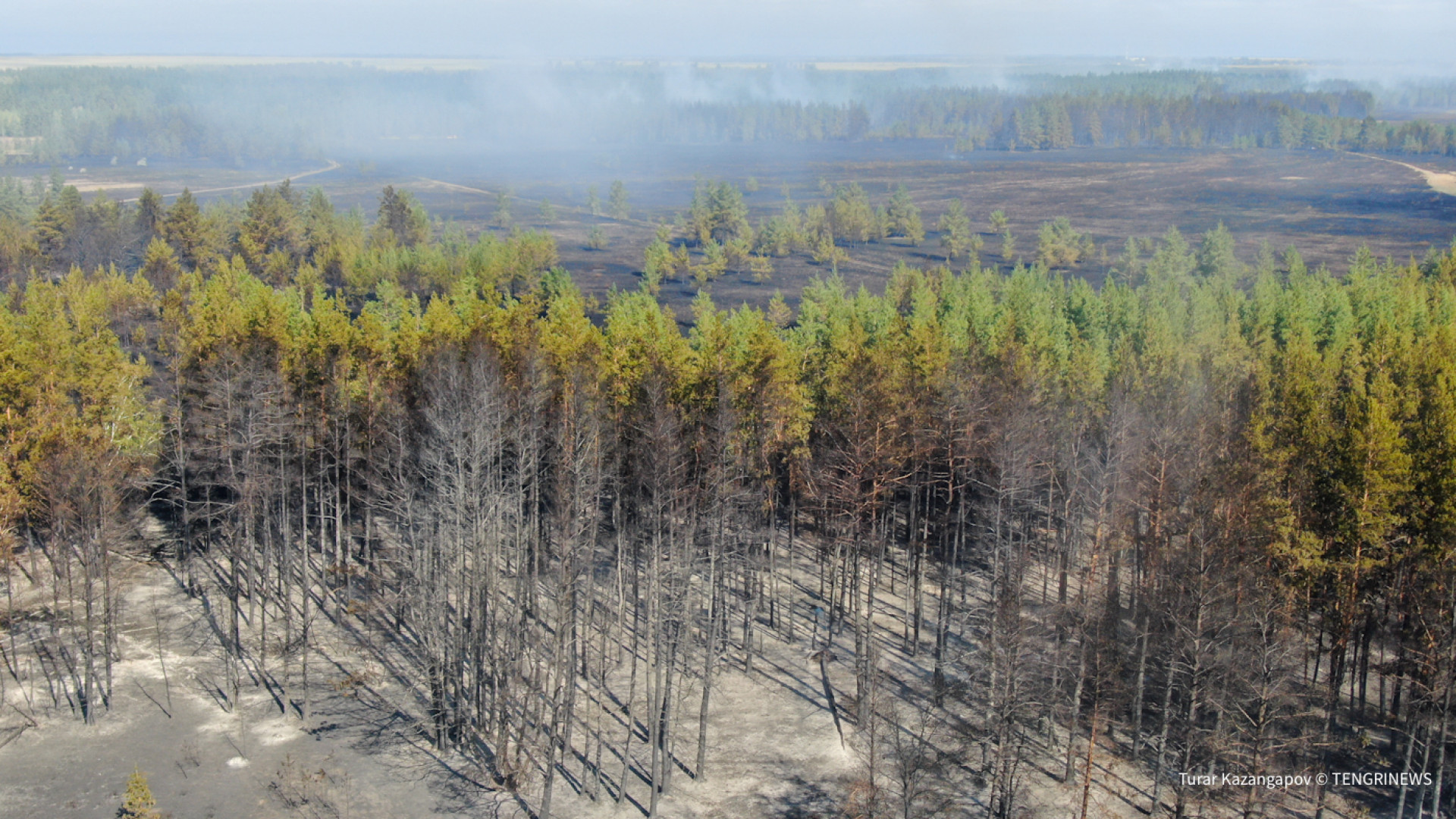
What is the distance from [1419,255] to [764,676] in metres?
91.3

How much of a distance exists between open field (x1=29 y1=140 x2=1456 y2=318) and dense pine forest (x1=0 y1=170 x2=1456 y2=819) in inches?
2064

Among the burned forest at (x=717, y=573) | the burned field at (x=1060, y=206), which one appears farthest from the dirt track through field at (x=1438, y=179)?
the burned forest at (x=717, y=573)

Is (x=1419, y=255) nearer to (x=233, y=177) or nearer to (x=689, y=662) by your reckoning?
(x=689, y=662)

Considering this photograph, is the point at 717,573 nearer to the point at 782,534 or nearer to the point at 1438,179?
the point at 782,534

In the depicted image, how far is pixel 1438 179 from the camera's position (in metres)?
154

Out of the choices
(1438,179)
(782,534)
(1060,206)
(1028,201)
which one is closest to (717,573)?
(782,534)

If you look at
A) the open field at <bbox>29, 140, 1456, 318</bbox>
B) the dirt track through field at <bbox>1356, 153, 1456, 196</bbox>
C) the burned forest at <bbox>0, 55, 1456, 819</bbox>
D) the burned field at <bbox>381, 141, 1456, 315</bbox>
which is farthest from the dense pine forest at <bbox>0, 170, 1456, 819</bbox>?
the dirt track through field at <bbox>1356, 153, 1456, 196</bbox>

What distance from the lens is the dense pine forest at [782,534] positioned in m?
24.0

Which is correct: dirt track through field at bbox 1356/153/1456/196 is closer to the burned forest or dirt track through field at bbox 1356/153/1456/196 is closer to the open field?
the open field

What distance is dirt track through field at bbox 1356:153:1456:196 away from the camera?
466 feet

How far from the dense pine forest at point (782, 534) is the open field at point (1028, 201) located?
52.4m

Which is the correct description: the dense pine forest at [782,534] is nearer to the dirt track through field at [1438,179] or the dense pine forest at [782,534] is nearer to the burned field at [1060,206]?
the burned field at [1060,206]

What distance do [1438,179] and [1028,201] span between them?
57875 millimetres

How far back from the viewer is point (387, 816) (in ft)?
76.0
